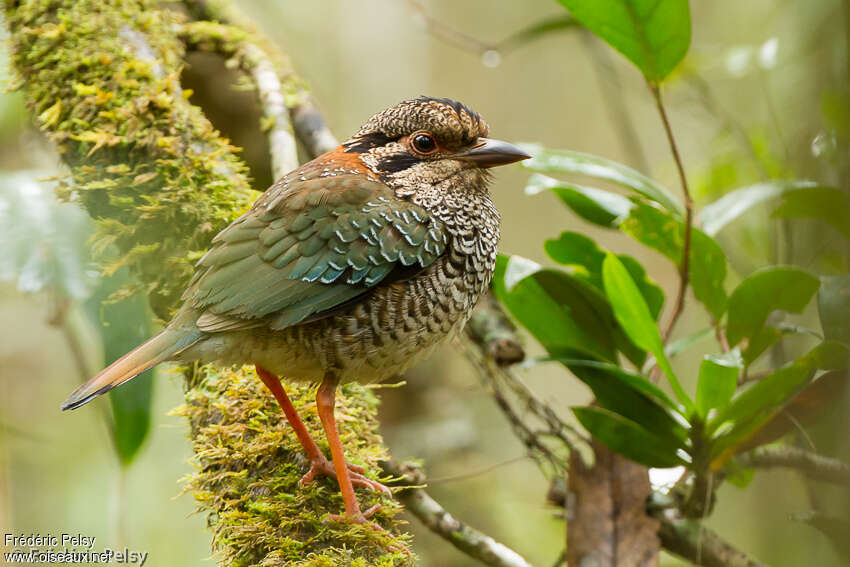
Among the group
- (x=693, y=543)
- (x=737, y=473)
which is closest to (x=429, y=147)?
(x=737, y=473)

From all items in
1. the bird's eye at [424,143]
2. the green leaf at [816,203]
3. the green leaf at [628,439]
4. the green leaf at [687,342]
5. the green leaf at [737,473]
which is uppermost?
the bird's eye at [424,143]

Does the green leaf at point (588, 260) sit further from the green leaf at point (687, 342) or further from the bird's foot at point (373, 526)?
the bird's foot at point (373, 526)

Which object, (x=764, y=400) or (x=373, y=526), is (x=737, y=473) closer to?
(x=764, y=400)

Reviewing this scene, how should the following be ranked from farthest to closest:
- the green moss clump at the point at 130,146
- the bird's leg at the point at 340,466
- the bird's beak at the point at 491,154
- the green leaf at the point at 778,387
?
the green moss clump at the point at 130,146 < the bird's beak at the point at 491,154 < the green leaf at the point at 778,387 < the bird's leg at the point at 340,466

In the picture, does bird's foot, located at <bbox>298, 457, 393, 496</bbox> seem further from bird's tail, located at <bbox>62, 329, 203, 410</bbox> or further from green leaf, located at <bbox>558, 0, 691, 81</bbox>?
green leaf, located at <bbox>558, 0, 691, 81</bbox>

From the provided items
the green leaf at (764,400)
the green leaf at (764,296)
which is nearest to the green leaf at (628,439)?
the green leaf at (764,400)

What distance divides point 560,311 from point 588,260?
0.31m

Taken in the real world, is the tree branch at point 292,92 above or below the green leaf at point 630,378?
above

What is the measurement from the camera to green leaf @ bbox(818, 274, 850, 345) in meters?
2.66

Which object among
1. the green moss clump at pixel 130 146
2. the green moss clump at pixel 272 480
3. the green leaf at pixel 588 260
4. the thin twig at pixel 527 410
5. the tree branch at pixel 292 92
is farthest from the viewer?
the tree branch at pixel 292 92

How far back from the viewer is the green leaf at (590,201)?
3.33 m

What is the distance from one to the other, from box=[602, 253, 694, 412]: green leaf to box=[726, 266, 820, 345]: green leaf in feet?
1.19

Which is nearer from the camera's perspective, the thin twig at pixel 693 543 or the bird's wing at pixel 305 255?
the bird's wing at pixel 305 255

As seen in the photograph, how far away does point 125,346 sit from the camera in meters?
2.79
